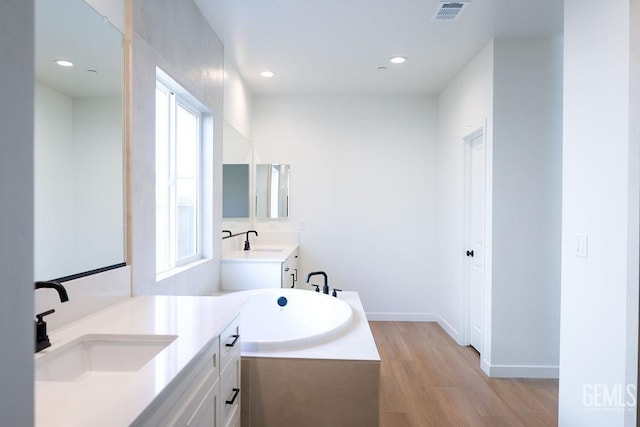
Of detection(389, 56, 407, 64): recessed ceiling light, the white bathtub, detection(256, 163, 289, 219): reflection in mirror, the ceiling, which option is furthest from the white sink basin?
detection(256, 163, 289, 219): reflection in mirror

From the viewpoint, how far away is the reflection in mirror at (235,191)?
11.6ft

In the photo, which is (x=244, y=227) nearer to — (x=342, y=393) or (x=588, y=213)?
(x=342, y=393)

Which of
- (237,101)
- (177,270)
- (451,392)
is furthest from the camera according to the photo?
(237,101)

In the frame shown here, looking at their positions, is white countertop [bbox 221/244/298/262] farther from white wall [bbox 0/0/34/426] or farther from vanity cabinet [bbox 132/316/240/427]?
white wall [bbox 0/0/34/426]

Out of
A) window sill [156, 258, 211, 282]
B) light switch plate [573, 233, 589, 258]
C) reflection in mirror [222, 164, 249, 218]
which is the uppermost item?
reflection in mirror [222, 164, 249, 218]

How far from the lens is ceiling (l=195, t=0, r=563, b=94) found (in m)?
2.61

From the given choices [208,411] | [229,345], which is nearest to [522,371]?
[229,345]

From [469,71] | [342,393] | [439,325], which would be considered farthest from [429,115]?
[342,393]

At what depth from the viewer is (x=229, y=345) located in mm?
1515

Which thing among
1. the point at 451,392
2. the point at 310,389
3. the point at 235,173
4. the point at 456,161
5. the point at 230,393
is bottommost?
the point at 451,392

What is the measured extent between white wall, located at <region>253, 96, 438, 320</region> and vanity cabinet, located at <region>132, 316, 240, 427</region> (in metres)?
2.94

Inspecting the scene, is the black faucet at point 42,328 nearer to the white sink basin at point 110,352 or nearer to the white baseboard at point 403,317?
the white sink basin at point 110,352

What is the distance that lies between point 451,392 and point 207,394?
209 centimetres

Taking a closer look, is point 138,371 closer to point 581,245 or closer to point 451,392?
point 581,245
